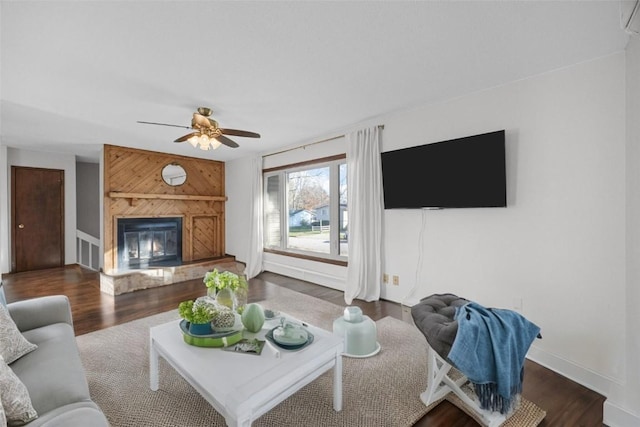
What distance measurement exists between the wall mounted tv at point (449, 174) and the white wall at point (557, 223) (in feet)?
0.47

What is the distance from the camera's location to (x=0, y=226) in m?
5.12

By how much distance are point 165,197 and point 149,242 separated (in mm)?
860

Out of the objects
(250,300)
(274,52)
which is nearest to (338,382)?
(274,52)

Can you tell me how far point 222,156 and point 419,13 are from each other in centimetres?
490

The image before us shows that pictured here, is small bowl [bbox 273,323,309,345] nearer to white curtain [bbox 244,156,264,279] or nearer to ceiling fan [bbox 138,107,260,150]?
ceiling fan [bbox 138,107,260,150]

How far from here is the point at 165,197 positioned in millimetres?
5359

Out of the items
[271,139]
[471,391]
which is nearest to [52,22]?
[271,139]

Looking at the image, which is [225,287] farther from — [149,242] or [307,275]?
[149,242]

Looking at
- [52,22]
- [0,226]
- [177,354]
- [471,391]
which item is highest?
[52,22]

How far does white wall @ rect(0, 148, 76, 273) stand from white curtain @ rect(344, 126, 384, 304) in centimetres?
577

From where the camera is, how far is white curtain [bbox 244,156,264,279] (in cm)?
548

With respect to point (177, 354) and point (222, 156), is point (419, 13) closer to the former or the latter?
point (177, 354)

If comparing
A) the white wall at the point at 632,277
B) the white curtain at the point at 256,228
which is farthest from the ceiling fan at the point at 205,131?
the white wall at the point at 632,277

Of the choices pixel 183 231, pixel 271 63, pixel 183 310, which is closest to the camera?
pixel 183 310
